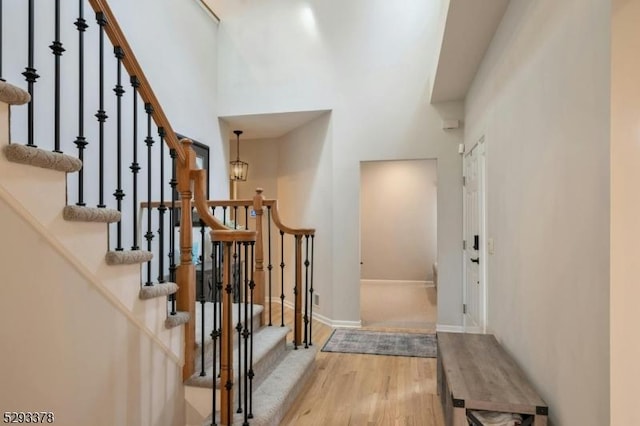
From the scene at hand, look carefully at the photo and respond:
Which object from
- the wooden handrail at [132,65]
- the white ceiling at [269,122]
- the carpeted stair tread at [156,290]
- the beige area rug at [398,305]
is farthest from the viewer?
the white ceiling at [269,122]

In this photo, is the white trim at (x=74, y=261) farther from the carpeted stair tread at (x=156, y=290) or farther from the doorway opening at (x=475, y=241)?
the doorway opening at (x=475, y=241)

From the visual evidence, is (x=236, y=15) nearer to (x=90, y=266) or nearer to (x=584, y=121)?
(x=90, y=266)

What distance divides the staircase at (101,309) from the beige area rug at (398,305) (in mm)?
2440

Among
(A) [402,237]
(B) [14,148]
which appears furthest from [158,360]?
(A) [402,237]

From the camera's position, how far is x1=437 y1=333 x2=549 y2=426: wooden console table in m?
1.73

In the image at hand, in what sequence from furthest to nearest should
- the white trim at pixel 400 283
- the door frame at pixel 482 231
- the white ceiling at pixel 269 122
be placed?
the white trim at pixel 400 283
the white ceiling at pixel 269 122
the door frame at pixel 482 231

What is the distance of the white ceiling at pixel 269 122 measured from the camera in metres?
5.10

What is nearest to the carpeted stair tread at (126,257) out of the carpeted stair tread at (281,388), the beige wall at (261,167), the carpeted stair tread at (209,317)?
the carpeted stair tread at (209,317)

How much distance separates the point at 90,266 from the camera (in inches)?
66.7

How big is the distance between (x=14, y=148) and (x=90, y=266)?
1.88 ft

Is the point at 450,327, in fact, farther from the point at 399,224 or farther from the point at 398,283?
the point at 399,224

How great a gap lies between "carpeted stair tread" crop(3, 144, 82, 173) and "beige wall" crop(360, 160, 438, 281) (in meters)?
6.23

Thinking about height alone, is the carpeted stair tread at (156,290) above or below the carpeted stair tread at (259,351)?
above

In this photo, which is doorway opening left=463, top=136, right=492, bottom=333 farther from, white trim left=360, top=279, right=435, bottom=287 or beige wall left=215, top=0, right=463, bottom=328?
white trim left=360, top=279, right=435, bottom=287
